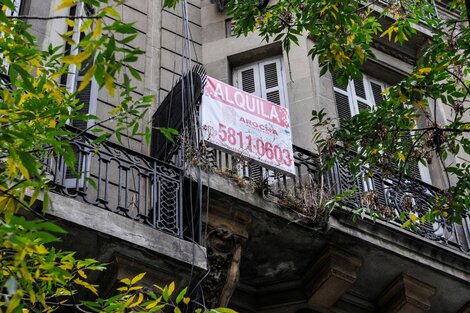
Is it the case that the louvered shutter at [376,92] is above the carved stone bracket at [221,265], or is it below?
above

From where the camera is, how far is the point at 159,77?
1287cm

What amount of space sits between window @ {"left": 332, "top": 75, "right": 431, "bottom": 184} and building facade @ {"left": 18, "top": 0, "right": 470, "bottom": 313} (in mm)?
62

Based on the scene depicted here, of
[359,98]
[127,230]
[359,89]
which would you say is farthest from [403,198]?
[127,230]

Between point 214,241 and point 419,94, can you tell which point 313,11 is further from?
point 214,241

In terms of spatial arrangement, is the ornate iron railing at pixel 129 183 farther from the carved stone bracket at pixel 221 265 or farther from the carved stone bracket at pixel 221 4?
the carved stone bracket at pixel 221 4

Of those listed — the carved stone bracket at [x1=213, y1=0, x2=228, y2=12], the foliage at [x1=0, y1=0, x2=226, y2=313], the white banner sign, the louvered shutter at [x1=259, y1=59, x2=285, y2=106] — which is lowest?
the foliage at [x1=0, y1=0, x2=226, y2=313]

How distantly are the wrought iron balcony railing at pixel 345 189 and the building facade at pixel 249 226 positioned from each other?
3 centimetres

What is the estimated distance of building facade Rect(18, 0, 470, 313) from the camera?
30.7 ft

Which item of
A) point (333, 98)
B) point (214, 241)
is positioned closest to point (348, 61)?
point (214, 241)

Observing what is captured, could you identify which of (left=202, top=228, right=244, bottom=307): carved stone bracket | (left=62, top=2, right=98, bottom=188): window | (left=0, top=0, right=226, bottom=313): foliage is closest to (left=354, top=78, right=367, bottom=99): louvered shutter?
(left=62, top=2, right=98, bottom=188): window

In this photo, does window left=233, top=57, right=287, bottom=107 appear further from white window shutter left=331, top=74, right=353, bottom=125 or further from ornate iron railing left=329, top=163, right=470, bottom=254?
ornate iron railing left=329, top=163, right=470, bottom=254

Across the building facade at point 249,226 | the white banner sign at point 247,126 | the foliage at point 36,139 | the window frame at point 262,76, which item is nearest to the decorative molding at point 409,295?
the building facade at point 249,226

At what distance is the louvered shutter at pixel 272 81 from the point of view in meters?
13.5

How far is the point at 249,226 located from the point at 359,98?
4.24 meters
